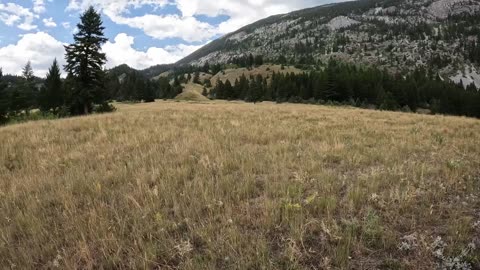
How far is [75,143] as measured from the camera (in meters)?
11.0

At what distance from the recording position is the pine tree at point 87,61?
139 ft

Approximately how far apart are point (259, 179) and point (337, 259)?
274 cm

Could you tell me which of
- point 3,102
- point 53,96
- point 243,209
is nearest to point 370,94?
point 53,96

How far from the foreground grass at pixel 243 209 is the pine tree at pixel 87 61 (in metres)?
37.5

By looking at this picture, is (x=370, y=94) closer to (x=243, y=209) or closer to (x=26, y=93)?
(x=26, y=93)

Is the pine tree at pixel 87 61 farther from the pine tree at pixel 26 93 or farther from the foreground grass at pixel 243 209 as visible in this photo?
the foreground grass at pixel 243 209

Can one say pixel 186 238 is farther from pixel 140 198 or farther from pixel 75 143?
pixel 75 143

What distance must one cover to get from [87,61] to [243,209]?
1721 inches

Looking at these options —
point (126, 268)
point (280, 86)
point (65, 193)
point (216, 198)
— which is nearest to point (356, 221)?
point (216, 198)

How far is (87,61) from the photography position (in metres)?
43.2

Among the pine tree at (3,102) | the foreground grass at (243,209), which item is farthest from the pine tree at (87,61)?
the foreground grass at (243,209)

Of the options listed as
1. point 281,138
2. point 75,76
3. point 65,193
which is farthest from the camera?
point 75,76

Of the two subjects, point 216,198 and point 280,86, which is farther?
point 280,86

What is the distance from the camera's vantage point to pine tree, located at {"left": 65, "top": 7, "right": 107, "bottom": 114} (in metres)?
42.5
